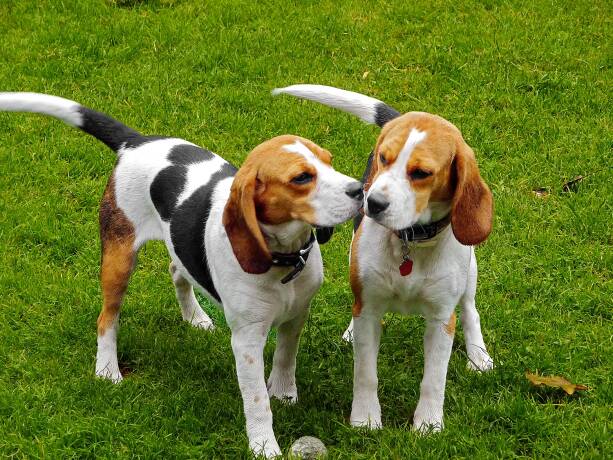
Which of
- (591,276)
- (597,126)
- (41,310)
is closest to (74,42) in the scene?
(41,310)

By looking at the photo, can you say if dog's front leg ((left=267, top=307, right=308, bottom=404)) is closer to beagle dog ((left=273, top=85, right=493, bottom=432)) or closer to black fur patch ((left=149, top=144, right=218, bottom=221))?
beagle dog ((left=273, top=85, right=493, bottom=432))

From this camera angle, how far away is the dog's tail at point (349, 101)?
5.23 m

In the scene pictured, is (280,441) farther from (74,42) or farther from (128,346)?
(74,42)

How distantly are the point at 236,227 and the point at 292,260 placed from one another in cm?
33

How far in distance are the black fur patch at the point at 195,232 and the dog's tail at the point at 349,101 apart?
66 centimetres

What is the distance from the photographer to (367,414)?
4.89 m

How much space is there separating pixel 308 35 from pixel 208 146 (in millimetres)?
2111

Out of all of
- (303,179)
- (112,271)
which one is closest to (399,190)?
(303,179)

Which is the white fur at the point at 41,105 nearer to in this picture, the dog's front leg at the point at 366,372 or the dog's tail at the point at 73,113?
the dog's tail at the point at 73,113

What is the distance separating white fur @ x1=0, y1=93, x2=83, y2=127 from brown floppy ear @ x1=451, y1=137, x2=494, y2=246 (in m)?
2.18

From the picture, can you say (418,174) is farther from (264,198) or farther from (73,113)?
(73,113)

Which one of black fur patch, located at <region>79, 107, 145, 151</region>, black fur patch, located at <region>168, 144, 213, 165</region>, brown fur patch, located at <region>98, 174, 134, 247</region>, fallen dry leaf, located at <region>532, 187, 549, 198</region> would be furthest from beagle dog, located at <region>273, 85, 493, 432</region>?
fallen dry leaf, located at <region>532, 187, 549, 198</region>

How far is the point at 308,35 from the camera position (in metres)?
9.38

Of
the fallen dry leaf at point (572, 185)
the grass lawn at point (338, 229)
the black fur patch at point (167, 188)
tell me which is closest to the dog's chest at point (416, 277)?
the grass lawn at point (338, 229)
